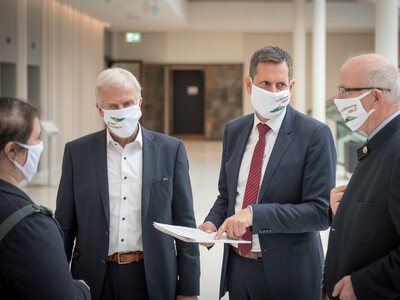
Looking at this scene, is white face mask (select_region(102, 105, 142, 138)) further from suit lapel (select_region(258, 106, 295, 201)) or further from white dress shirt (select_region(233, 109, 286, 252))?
suit lapel (select_region(258, 106, 295, 201))

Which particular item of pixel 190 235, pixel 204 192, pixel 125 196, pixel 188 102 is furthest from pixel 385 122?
pixel 188 102

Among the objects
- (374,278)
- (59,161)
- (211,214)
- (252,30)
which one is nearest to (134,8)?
(59,161)

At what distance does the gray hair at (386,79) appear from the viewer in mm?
2295

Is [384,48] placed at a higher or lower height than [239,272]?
higher

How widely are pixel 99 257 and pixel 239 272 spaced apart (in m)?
0.75

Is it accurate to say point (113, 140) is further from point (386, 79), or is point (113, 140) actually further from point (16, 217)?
point (386, 79)

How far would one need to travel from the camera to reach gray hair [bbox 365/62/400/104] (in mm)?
2295

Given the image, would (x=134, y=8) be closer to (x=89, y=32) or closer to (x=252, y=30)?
(x=89, y=32)

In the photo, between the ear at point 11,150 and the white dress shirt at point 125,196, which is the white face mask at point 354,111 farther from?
the ear at point 11,150

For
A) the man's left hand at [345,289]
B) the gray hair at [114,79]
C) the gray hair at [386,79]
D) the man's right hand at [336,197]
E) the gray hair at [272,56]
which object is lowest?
the man's left hand at [345,289]

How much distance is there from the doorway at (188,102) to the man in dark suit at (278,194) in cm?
2418

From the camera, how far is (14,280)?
1887mm

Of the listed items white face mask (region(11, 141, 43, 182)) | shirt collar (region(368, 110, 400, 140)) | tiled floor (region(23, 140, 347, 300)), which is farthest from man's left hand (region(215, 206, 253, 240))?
tiled floor (region(23, 140, 347, 300))

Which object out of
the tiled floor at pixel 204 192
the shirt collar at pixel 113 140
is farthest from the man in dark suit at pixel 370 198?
the tiled floor at pixel 204 192
